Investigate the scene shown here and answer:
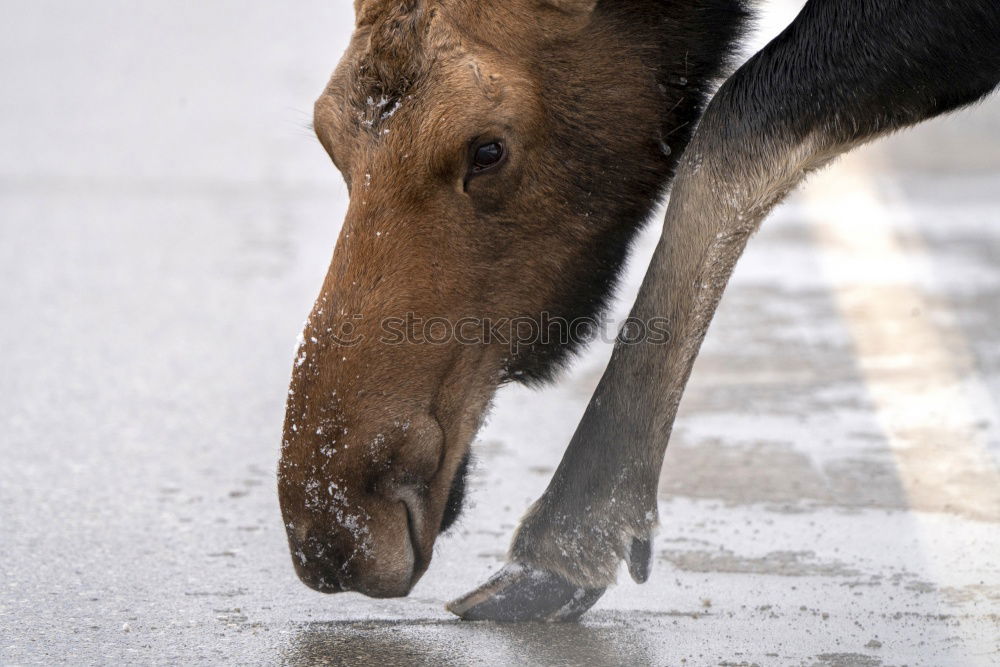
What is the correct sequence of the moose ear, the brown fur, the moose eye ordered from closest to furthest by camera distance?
the brown fur → the moose eye → the moose ear

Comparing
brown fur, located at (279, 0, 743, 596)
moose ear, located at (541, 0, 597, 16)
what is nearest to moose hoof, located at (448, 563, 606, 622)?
brown fur, located at (279, 0, 743, 596)

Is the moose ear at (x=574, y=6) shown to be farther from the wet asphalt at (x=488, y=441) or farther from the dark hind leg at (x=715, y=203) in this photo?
the wet asphalt at (x=488, y=441)

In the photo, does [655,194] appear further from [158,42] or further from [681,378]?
[158,42]

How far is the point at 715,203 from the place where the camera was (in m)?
3.01

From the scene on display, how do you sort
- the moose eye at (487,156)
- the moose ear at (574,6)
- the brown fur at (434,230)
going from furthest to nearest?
the moose ear at (574,6) → the moose eye at (487,156) → the brown fur at (434,230)

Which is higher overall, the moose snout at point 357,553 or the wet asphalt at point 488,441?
the moose snout at point 357,553

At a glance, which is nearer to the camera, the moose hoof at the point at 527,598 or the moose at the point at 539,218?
the moose at the point at 539,218

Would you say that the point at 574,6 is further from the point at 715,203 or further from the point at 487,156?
the point at 715,203

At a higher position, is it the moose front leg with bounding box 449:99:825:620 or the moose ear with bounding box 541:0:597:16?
the moose ear with bounding box 541:0:597:16

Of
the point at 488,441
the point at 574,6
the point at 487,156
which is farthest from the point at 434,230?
the point at 488,441

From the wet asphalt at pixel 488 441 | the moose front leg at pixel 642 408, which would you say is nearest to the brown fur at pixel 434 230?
the moose front leg at pixel 642 408

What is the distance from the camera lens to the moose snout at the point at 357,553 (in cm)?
267

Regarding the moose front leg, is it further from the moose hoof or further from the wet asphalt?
the wet asphalt

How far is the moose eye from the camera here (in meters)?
2.81
